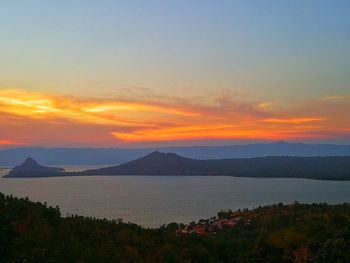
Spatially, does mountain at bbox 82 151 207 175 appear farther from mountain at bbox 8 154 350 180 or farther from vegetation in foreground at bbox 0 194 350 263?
vegetation in foreground at bbox 0 194 350 263

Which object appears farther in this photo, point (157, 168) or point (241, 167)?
point (157, 168)

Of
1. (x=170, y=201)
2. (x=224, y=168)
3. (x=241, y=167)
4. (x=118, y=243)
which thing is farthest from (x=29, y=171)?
(x=118, y=243)

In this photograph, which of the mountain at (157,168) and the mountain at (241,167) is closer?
the mountain at (241,167)

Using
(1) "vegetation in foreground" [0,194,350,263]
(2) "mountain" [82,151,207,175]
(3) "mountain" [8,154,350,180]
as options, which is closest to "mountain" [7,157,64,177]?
(3) "mountain" [8,154,350,180]

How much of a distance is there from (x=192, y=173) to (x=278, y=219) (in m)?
135

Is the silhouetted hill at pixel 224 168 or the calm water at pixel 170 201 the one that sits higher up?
the silhouetted hill at pixel 224 168

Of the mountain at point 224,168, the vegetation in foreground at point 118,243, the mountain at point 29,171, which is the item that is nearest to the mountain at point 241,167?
the mountain at point 224,168

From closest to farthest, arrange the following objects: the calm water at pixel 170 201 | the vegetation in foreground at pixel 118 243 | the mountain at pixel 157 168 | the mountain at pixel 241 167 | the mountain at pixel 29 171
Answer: the vegetation in foreground at pixel 118 243, the calm water at pixel 170 201, the mountain at pixel 241 167, the mountain at pixel 29 171, the mountain at pixel 157 168

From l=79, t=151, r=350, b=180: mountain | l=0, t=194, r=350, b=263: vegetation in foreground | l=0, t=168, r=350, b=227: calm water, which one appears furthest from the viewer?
l=79, t=151, r=350, b=180: mountain

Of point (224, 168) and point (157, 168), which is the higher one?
point (157, 168)

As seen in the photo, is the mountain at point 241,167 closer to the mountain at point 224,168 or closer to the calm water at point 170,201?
the mountain at point 224,168

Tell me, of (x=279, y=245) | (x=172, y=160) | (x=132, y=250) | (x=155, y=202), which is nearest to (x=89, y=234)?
(x=132, y=250)

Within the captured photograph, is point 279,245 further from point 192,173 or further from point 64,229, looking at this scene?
point 192,173

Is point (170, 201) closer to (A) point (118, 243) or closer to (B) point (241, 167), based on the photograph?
(A) point (118, 243)
